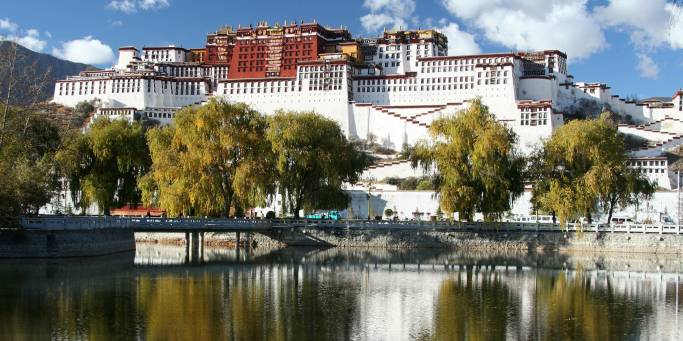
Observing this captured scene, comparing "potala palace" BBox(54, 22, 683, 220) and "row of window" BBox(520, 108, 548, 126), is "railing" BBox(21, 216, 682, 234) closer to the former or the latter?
"potala palace" BBox(54, 22, 683, 220)

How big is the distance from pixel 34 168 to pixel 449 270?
17772mm

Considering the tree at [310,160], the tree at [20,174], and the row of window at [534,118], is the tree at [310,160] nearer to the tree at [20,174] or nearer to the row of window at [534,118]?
the tree at [20,174]

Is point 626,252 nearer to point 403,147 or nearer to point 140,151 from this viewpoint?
point 140,151

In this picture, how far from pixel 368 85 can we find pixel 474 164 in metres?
48.0

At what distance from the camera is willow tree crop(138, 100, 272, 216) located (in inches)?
1577

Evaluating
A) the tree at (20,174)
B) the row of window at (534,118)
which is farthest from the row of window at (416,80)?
the tree at (20,174)

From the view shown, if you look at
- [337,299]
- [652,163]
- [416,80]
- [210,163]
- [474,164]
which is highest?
[416,80]

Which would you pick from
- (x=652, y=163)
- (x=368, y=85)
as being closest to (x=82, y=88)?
(x=368, y=85)

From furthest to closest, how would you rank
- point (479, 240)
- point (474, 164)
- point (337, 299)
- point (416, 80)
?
point (416, 80)
point (479, 240)
point (474, 164)
point (337, 299)

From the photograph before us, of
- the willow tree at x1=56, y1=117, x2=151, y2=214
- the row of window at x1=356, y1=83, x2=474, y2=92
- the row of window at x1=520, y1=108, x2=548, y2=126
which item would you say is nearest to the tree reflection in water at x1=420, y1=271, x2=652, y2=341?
the willow tree at x1=56, y1=117, x2=151, y2=214

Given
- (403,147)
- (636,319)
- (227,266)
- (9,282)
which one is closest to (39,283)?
(9,282)

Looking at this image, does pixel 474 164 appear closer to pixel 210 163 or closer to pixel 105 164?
pixel 210 163

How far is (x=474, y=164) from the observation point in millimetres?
42281

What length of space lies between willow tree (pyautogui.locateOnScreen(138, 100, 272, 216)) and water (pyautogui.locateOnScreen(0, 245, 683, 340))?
11.2 ft
